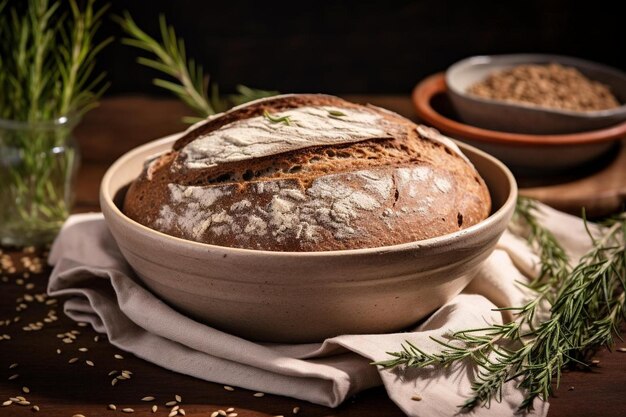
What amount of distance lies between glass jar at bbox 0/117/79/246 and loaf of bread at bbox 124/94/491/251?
1.28 feet

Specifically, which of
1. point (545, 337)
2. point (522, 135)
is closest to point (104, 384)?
point (545, 337)

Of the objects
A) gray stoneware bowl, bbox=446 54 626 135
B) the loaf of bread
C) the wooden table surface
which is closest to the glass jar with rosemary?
the wooden table surface

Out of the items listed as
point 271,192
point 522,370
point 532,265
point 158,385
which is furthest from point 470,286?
point 158,385

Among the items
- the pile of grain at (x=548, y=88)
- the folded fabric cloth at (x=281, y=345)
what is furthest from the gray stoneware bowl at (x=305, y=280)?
the pile of grain at (x=548, y=88)

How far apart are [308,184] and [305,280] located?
7.2 inches

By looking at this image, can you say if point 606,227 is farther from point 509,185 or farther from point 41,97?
point 41,97

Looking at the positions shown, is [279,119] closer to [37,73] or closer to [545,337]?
[545,337]

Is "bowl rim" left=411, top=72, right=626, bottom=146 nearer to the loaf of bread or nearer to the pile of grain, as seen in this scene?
the pile of grain

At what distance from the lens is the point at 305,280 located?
120cm

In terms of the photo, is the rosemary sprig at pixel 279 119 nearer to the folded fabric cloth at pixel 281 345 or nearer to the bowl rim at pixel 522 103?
the folded fabric cloth at pixel 281 345

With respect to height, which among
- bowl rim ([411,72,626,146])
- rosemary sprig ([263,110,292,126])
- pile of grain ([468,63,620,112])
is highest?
rosemary sprig ([263,110,292,126])

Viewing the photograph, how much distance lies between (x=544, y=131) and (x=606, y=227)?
391mm

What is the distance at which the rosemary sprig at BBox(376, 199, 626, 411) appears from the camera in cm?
120

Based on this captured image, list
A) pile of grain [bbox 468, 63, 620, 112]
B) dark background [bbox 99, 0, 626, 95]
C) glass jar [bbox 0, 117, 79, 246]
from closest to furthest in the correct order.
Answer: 1. glass jar [bbox 0, 117, 79, 246]
2. pile of grain [bbox 468, 63, 620, 112]
3. dark background [bbox 99, 0, 626, 95]
